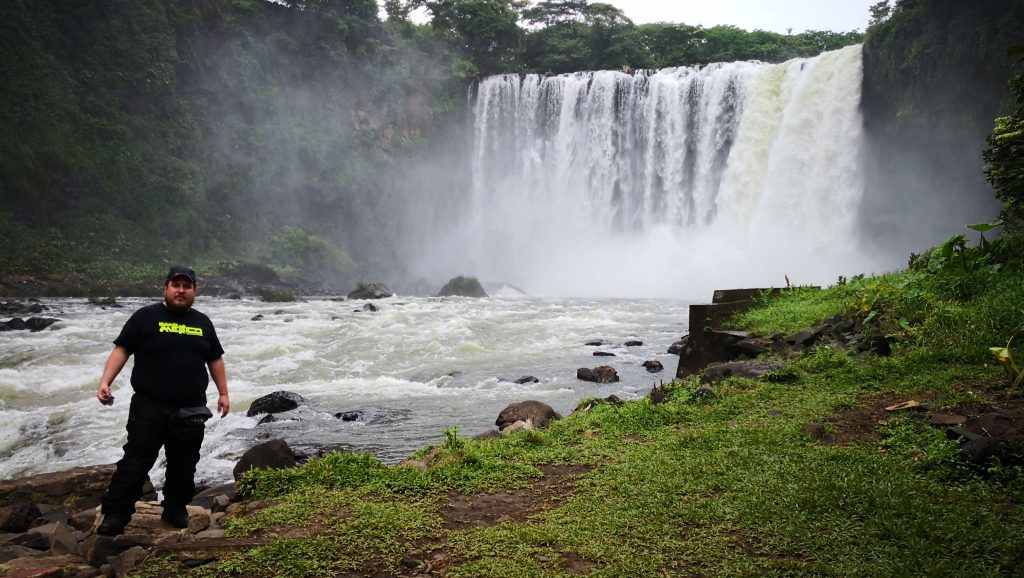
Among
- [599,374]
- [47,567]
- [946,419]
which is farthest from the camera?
[599,374]

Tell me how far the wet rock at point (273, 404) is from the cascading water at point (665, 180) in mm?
23287

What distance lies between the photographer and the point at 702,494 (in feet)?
12.8

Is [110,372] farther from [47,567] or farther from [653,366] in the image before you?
[653,366]

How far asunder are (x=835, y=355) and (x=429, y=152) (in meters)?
38.5

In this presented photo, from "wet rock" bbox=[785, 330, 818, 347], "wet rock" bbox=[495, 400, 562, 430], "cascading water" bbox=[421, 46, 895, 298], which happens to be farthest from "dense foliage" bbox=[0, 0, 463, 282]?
"wet rock" bbox=[785, 330, 818, 347]

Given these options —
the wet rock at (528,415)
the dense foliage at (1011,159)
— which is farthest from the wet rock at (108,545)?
the dense foliage at (1011,159)

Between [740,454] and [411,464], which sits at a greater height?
[740,454]

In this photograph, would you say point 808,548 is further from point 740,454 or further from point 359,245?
point 359,245

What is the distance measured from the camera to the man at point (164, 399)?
13.5ft

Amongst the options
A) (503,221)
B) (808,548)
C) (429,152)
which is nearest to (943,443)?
(808,548)

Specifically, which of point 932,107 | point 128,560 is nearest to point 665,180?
point 932,107

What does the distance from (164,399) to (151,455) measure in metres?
0.37

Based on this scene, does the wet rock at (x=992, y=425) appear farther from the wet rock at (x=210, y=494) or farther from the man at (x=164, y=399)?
the wet rock at (x=210, y=494)

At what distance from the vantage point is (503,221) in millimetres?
41656
